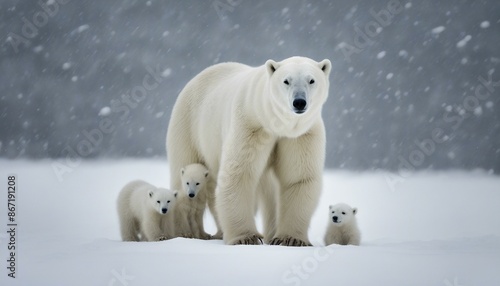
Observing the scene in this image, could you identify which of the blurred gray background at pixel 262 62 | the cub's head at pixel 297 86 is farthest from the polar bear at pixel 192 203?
the blurred gray background at pixel 262 62

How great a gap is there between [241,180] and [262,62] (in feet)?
41.3

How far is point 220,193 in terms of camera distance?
18.3ft

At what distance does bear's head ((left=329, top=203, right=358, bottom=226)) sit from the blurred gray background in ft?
29.4

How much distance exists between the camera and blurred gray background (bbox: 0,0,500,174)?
16828 millimetres

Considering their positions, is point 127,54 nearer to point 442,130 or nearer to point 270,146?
point 442,130

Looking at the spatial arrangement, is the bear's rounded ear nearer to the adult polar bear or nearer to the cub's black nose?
the adult polar bear

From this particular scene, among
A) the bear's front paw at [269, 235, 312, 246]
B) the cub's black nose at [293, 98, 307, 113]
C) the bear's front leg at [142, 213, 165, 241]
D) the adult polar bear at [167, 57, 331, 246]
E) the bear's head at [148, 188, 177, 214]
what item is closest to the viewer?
the cub's black nose at [293, 98, 307, 113]

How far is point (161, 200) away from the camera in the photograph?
20.4ft

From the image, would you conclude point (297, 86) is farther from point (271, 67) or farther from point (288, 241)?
point (288, 241)

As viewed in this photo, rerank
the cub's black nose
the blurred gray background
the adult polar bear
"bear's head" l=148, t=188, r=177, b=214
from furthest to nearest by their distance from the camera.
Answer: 1. the blurred gray background
2. "bear's head" l=148, t=188, r=177, b=214
3. the adult polar bear
4. the cub's black nose

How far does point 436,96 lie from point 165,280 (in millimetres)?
15900

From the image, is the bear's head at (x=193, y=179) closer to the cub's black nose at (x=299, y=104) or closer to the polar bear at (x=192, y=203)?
the polar bear at (x=192, y=203)

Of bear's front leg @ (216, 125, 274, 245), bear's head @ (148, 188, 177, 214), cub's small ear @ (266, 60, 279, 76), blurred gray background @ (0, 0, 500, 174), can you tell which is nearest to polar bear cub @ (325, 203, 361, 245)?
bear's front leg @ (216, 125, 274, 245)

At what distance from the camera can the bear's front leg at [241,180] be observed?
18.0 feet
